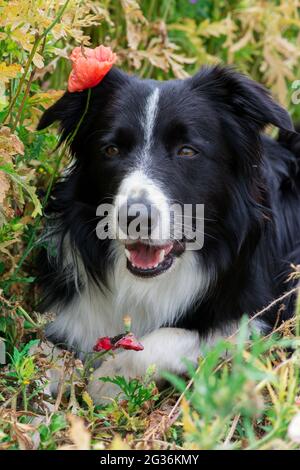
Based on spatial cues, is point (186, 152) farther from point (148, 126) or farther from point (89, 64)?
point (89, 64)

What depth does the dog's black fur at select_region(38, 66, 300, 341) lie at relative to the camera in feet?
10.5

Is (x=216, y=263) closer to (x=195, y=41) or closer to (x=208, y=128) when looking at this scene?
(x=208, y=128)

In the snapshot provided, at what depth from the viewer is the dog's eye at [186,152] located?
3.21 metres

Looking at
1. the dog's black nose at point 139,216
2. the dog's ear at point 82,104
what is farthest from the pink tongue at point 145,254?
the dog's ear at point 82,104

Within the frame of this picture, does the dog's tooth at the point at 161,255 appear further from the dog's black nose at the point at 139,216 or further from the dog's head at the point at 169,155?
the dog's black nose at the point at 139,216

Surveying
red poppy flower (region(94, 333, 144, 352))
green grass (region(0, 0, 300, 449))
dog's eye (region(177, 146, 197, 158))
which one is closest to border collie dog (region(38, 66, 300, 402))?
dog's eye (region(177, 146, 197, 158))

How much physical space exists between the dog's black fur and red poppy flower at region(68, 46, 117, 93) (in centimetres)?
22

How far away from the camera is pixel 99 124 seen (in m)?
3.34

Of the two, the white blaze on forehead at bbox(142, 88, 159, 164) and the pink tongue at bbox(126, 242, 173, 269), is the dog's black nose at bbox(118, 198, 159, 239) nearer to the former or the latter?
the pink tongue at bbox(126, 242, 173, 269)

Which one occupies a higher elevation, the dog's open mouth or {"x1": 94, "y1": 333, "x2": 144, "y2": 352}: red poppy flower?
the dog's open mouth

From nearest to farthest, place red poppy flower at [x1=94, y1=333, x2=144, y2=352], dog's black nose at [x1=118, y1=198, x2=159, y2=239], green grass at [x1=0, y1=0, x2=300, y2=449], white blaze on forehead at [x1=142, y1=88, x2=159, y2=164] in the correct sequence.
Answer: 1. green grass at [x1=0, y1=0, x2=300, y2=449]
2. red poppy flower at [x1=94, y1=333, x2=144, y2=352]
3. dog's black nose at [x1=118, y1=198, x2=159, y2=239]
4. white blaze on forehead at [x1=142, y1=88, x2=159, y2=164]

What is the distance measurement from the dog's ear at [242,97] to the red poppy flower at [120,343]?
1049 mm
